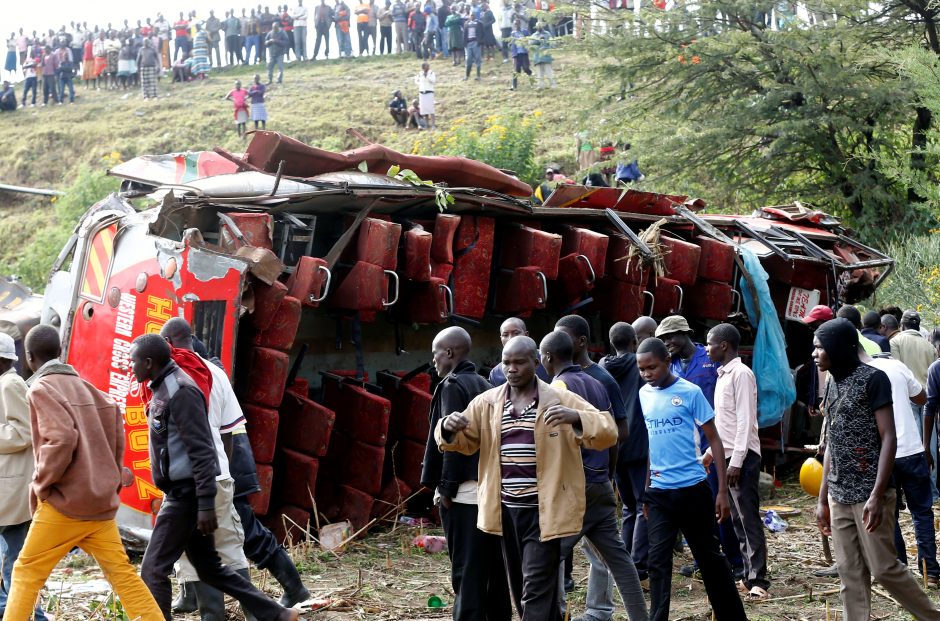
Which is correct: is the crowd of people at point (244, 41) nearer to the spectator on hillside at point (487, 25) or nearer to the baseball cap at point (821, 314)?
the spectator on hillside at point (487, 25)

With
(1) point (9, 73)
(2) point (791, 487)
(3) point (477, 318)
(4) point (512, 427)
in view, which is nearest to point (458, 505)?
(4) point (512, 427)

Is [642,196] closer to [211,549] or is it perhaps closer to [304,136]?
[211,549]

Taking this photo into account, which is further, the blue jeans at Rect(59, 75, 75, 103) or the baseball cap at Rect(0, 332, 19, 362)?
the blue jeans at Rect(59, 75, 75, 103)

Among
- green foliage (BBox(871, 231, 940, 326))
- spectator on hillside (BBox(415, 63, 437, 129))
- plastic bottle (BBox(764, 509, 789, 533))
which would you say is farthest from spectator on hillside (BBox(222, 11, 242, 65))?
plastic bottle (BBox(764, 509, 789, 533))

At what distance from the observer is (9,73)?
1469 inches

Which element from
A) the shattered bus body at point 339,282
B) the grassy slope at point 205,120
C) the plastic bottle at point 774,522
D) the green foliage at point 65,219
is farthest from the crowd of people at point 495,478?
the grassy slope at point 205,120

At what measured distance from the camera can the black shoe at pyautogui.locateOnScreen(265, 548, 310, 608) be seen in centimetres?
641

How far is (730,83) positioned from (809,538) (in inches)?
459

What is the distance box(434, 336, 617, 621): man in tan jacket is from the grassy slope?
22760 millimetres

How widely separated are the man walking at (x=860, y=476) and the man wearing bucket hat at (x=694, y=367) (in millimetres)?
1396

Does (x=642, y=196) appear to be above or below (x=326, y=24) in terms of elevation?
below

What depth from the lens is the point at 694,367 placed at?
7570 mm

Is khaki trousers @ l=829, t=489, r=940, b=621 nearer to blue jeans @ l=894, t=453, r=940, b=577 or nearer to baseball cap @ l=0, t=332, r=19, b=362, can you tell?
blue jeans @ l=894, t=453, r=940, b=577

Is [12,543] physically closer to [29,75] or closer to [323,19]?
[323,19]
